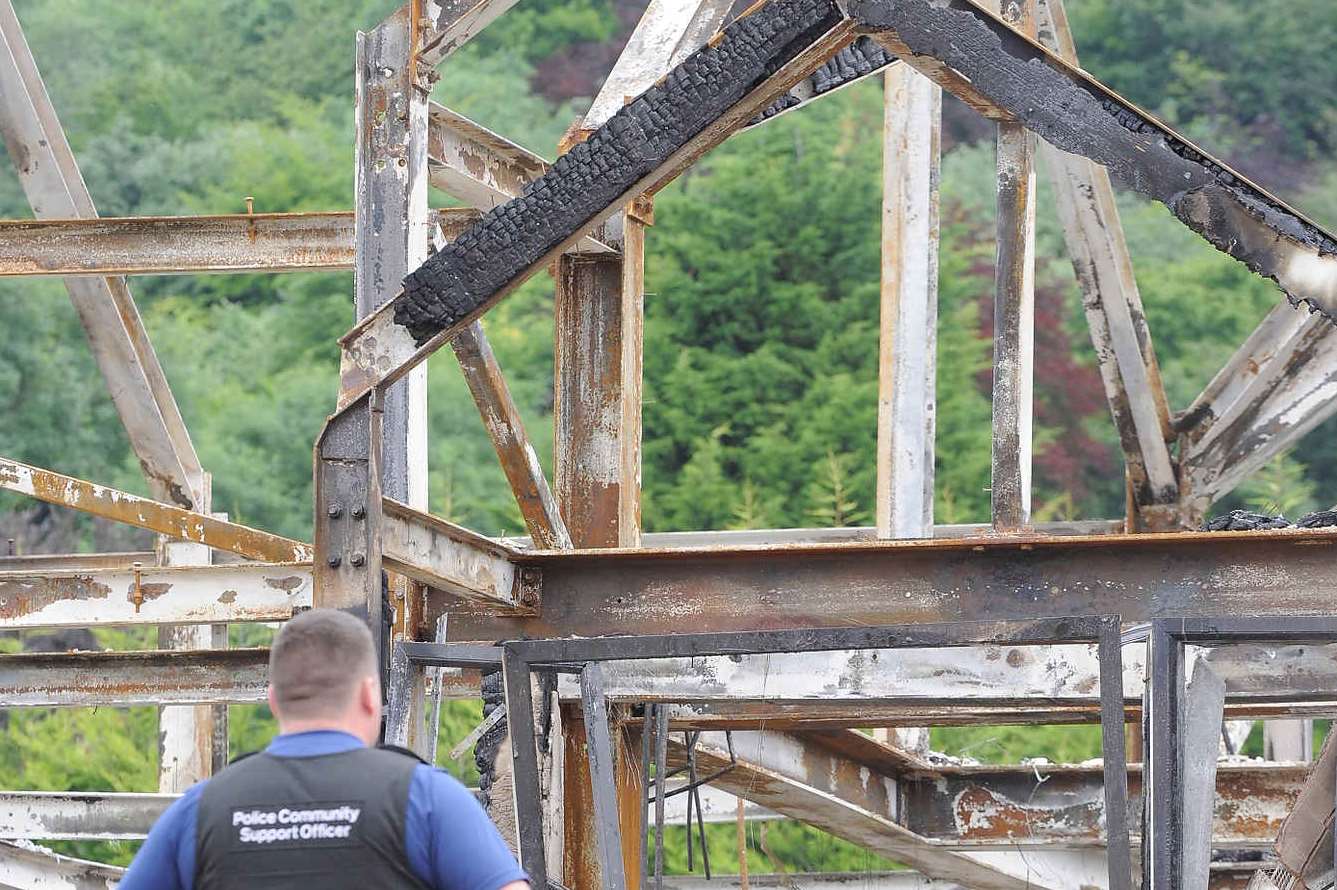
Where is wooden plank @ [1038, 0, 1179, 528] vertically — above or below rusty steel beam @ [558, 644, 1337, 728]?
above

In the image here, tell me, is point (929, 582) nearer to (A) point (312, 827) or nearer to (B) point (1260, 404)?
(A) point (312, 827)

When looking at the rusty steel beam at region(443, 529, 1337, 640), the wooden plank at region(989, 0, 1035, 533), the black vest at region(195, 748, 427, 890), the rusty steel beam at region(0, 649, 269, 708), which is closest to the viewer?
the black vest at region(195, 748, 427, 890)

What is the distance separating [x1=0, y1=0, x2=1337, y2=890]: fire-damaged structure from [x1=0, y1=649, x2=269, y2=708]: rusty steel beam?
20 millimetres

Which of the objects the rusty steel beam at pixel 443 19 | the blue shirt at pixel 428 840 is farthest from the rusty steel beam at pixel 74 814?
the blue shirt at pixel 428 840

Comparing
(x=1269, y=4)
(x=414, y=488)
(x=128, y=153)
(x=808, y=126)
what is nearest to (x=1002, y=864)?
(x=414, y=488)

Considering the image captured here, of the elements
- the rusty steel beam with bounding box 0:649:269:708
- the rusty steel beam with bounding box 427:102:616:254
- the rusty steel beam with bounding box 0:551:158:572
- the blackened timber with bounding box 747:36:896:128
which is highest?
the blackened timber with bounding box 747:36:896:128

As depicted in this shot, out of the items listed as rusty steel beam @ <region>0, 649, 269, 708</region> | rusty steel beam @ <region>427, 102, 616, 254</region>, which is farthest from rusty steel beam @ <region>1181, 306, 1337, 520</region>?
rusty steel beam @ <region>0, 649, 269, 708</region>

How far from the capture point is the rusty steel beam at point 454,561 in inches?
219

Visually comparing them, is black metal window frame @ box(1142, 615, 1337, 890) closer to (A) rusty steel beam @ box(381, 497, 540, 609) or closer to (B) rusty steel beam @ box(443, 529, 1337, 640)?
(B) rusty steel beam @ box(443, 529, 1337, 640)

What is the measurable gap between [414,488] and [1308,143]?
1839 inches

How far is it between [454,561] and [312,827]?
7.75 feet

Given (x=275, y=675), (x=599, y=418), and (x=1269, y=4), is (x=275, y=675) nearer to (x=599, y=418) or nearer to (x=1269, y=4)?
(x=599, y=418)

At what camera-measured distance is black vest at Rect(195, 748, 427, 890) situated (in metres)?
3.42

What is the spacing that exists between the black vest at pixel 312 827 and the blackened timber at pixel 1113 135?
2.52 m
